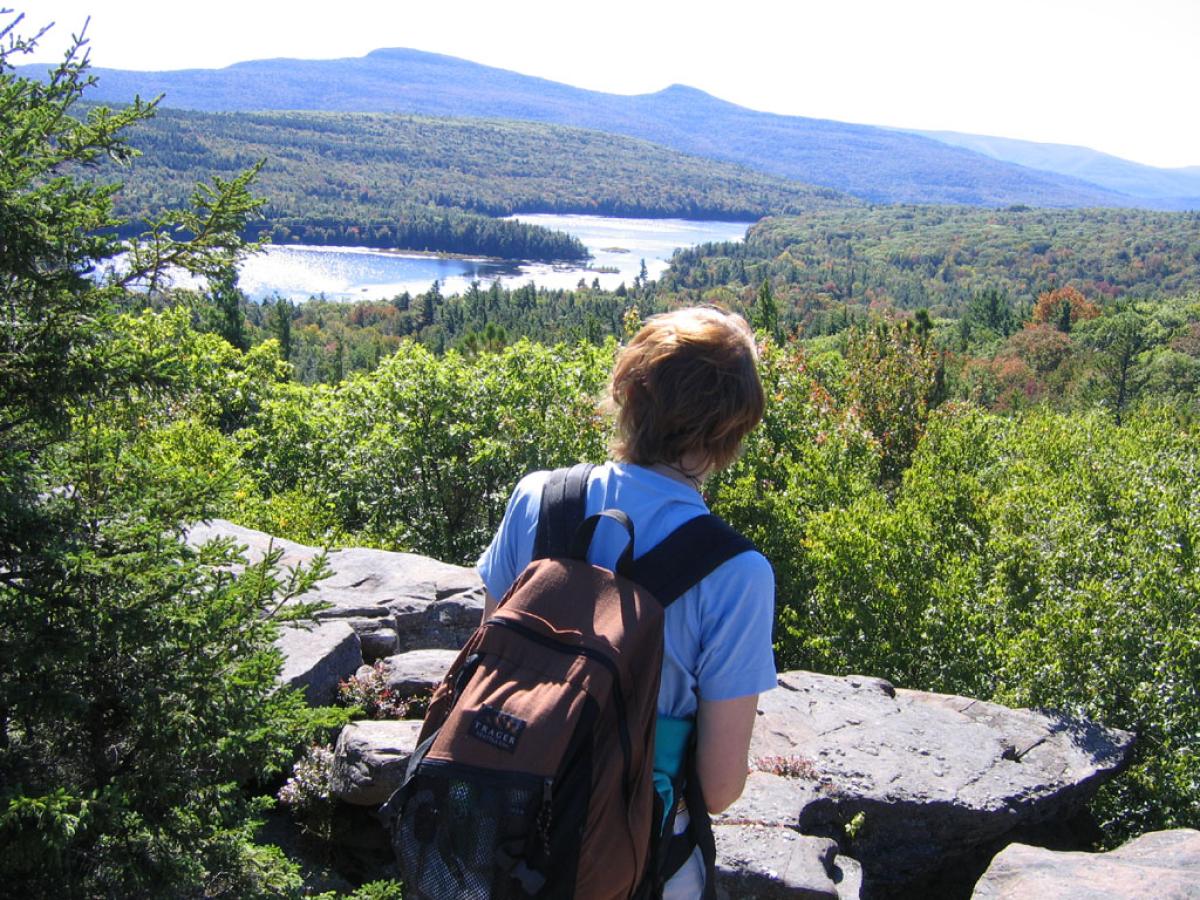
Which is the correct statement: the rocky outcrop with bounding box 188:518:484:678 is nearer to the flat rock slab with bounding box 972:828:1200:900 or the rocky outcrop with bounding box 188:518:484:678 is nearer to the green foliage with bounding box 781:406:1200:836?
the green foliage with bounding box 781:406:1200:836

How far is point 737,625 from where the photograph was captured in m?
2.45

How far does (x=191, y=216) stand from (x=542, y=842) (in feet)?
11.8

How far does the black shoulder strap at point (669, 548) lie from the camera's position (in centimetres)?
243

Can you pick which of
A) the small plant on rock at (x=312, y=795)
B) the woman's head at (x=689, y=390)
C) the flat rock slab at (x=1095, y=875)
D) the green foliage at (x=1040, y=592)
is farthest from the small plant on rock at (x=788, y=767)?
the woman's head at (x=689, y=390)

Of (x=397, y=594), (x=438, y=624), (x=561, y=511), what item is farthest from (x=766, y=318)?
(x=561, y=511)

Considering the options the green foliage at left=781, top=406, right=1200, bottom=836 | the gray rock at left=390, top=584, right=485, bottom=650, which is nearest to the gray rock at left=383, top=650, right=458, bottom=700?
the gray rock at left=390, top=584, right=485, bottom=650

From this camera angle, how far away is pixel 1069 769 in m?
6.69

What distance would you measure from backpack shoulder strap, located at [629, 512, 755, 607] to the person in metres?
0.03

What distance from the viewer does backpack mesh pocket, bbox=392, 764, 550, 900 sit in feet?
7.39

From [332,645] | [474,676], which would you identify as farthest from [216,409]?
[474,676]

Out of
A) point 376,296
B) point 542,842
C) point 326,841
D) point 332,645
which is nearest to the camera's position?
point 542,842

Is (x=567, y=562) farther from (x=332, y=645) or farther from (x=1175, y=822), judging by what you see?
(x=1175, y=822)

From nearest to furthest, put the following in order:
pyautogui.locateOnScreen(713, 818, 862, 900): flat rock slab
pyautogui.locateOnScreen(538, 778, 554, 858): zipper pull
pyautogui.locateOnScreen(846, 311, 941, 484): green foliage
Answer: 1. pyautogui.locateOnScreen(538, 778, 554, 858): zipper pull
2. pyautogui.locateOnScreen(713, 818, 862, 900): flat rock slab
3. pyautogui.locateOnScreen(846, 311, 941, 484): green foliage

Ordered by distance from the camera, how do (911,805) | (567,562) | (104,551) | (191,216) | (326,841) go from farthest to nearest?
(911,805), (326,841), (191,216), (104,551), (567,562)
